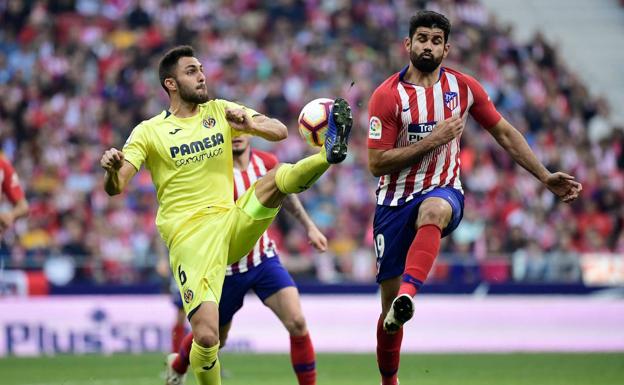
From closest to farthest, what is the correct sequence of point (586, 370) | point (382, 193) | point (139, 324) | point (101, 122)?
point (382, 193) → point (586, 370) → point (139, 324) → point (101, 122)

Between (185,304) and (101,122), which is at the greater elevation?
(101,122)

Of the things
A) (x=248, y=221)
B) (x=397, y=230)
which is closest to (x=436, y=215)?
(x=397, y=230)

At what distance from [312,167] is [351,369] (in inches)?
247

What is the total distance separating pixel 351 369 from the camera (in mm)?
14203

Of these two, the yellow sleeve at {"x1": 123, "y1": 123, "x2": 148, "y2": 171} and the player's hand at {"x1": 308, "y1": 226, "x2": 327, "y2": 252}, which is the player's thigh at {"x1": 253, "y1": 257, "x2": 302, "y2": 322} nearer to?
the player's hand at {"x1": 308, "y1": 226, "x2": 327, "y2": 252}

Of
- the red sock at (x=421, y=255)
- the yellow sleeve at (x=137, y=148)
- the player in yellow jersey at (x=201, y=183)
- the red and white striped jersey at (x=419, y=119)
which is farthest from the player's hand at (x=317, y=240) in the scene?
the yellow sleeve at (x=137, y=148)

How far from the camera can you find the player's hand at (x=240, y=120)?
8711 mm

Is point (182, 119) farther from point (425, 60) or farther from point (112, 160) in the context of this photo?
point (425, 60)

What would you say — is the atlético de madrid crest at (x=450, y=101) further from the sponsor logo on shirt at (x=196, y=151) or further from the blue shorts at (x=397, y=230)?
the sponsor logo on shirt at (x=196, y=151)

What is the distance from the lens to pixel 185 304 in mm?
8797

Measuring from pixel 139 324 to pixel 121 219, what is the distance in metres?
3.20

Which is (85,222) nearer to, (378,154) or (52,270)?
(52,270)

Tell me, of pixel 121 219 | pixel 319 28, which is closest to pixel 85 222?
pixel 121 219

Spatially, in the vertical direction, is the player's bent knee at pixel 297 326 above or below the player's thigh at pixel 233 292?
below
